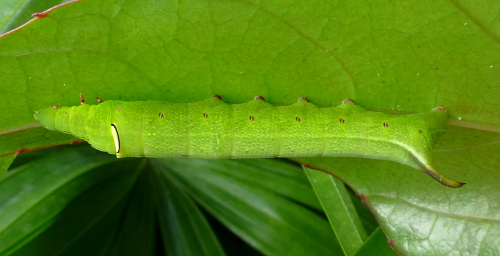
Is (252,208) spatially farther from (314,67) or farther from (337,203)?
(314,67)

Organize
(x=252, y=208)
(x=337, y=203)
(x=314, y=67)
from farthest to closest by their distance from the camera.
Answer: (x=252, y=208) → (x=337, y=203) → (x=314, y=67)

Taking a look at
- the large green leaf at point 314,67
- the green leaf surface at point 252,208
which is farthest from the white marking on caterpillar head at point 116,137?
the green leaf surface at point 252,208

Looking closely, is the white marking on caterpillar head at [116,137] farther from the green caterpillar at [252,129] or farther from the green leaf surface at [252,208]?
the green leaf surface at [252,208]

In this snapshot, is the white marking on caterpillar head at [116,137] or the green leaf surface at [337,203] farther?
the green leaf surface at [337,203]

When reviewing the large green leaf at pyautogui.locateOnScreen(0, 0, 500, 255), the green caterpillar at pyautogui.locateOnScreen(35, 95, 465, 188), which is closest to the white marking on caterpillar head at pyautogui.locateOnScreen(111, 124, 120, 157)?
the green caterpillar at pyautogui.locateOnScreen(35, 95, 465, 188)

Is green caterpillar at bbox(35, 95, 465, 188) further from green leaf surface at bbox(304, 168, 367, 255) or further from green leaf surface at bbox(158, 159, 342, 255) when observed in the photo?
green leaf surface at bbox(158, 159, 342, 255)

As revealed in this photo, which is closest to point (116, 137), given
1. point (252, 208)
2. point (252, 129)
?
point (252, 129)

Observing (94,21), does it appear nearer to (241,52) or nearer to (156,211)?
(241,52)

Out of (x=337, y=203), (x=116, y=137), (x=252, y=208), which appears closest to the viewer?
(x=116, y=137)
